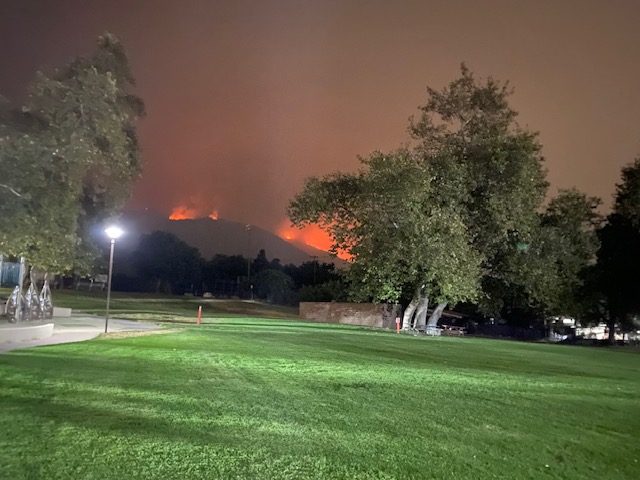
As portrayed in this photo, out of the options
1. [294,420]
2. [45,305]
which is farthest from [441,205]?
[294,420]

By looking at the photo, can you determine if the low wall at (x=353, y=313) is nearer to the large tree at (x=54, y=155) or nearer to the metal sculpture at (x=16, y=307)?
the large tree at (x=54, y=155)

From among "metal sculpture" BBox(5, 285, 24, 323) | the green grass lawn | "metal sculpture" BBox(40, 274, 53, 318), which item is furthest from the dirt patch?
the green grass lawn

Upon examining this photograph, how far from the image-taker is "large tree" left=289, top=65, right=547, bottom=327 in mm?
37500

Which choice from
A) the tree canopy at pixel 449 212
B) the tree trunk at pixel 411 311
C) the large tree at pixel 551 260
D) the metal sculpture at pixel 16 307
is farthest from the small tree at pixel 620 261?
the metal sculpture at pixel 16 307

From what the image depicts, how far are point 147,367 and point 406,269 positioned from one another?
26.0 m

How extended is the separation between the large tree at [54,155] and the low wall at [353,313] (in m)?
28.8

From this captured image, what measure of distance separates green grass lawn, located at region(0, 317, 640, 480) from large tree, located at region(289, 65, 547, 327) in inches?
785

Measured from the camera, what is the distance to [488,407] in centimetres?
1172

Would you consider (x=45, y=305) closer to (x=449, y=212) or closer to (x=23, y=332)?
(x=23, y=332)

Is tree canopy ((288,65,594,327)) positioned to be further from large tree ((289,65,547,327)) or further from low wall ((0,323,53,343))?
low wall ((0,323,53,343))

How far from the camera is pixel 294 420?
9.54 m

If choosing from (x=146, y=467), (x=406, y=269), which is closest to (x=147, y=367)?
(x=146, y=467)

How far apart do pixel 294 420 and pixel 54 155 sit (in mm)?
12395

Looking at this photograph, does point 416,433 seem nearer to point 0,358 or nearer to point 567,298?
point 0,358
